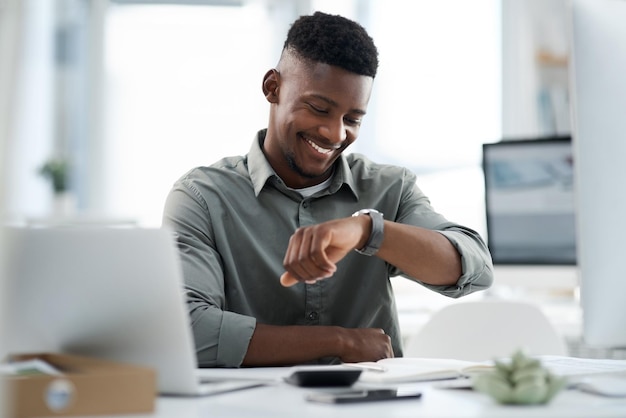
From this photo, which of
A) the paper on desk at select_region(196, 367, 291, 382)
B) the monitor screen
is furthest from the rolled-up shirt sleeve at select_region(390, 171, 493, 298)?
the monitor screen

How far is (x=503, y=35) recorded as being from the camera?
4816 mm

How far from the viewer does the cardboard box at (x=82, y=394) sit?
2.90 feet

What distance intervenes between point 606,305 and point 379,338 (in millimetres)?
443

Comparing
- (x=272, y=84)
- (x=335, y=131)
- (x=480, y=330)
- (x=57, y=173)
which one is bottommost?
(x=480, y=330)

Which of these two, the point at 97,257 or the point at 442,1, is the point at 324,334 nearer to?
the point at 97,257

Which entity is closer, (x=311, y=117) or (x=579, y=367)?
(x=579, y=367)

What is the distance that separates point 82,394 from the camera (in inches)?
35.0

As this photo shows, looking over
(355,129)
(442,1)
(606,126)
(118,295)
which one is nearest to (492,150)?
(355,129)

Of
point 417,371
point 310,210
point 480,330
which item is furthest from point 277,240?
point 417,371

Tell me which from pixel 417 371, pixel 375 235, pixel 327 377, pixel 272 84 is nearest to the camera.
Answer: pixel 327 377

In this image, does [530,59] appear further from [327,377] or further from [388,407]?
[388,407]

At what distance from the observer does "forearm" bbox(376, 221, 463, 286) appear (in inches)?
59.1

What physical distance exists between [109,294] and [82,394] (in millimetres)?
136

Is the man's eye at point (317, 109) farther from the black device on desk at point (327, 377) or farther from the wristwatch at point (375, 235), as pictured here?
the black device on desk at point (327, 377)
